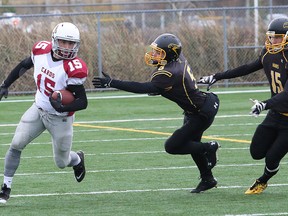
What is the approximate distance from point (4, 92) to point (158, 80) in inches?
59.0

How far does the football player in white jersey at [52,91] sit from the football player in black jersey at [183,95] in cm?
45

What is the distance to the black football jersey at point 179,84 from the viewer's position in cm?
848

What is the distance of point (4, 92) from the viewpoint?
8711 mm

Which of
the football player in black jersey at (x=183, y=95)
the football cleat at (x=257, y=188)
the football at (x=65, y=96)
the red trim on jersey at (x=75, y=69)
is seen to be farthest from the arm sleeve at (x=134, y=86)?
the football cleat at (x=257, y=188)

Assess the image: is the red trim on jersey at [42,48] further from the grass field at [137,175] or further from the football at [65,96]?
the grass field at [137,175]

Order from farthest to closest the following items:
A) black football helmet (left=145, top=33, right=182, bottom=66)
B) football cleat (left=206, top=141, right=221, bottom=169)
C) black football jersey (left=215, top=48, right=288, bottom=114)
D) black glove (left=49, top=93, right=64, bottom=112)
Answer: football cleat (left=206, top=141, right=221, bottom=169), black football helmet (left=145, top=33, right=182, bottom=66), black football jersey (left=215, top=48, right=288, bottom=114), black glove (left=49, top=93, right=64, bottom=112)

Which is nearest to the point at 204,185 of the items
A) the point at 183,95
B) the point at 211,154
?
the point at 211,154

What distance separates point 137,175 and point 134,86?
1.86 meters

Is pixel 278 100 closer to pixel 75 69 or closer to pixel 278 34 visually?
pixel 278 34

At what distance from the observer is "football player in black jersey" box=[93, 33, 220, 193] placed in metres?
8.49

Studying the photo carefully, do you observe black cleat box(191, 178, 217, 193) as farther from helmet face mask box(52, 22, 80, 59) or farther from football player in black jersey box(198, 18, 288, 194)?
helmet face mask box(52, 22, 80, 59)

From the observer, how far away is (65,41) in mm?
8234

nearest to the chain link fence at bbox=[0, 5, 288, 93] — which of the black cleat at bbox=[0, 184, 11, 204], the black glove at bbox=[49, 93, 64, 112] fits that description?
the black cleat at bbox=[0, 184, 11, 204]

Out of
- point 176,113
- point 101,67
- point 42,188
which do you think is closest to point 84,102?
point 42,188
